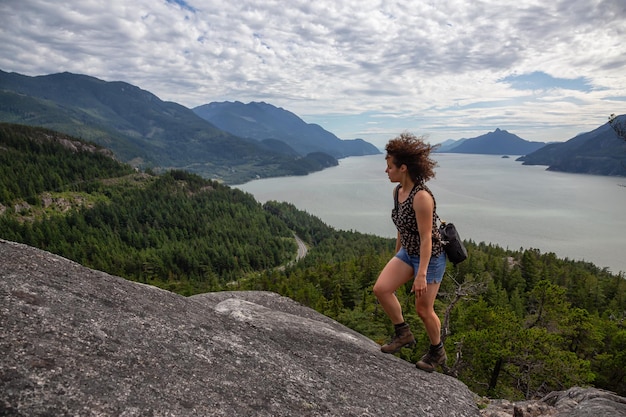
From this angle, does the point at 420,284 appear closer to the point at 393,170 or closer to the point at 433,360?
the point at 393,170

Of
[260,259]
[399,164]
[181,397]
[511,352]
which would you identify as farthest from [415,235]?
[260,259]

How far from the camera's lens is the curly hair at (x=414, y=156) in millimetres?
7078

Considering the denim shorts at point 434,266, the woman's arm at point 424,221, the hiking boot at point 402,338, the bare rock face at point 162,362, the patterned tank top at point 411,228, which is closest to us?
the bare rock face at point 162,362

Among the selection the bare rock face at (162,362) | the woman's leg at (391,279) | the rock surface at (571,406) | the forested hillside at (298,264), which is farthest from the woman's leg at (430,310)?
the forested hillside at (298,264)

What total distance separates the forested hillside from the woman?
402 centimetres

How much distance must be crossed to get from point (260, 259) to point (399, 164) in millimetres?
121410

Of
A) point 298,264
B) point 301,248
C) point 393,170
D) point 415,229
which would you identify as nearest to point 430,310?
point 415,229

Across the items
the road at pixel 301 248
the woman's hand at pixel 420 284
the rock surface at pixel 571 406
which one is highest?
the woman's hand at pixel 420 284

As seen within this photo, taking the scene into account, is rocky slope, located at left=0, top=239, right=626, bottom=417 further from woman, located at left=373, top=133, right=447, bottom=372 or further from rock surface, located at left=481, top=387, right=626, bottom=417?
woman, located at left=373, top=133, right=447, bottom=372

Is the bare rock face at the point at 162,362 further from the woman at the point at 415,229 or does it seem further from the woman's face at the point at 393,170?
the woman's face at the point at 393,170

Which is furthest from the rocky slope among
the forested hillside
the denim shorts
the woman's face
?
the woman's face

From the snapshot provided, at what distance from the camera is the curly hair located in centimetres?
708

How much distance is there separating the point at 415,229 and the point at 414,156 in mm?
1484

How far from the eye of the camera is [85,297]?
634cm
